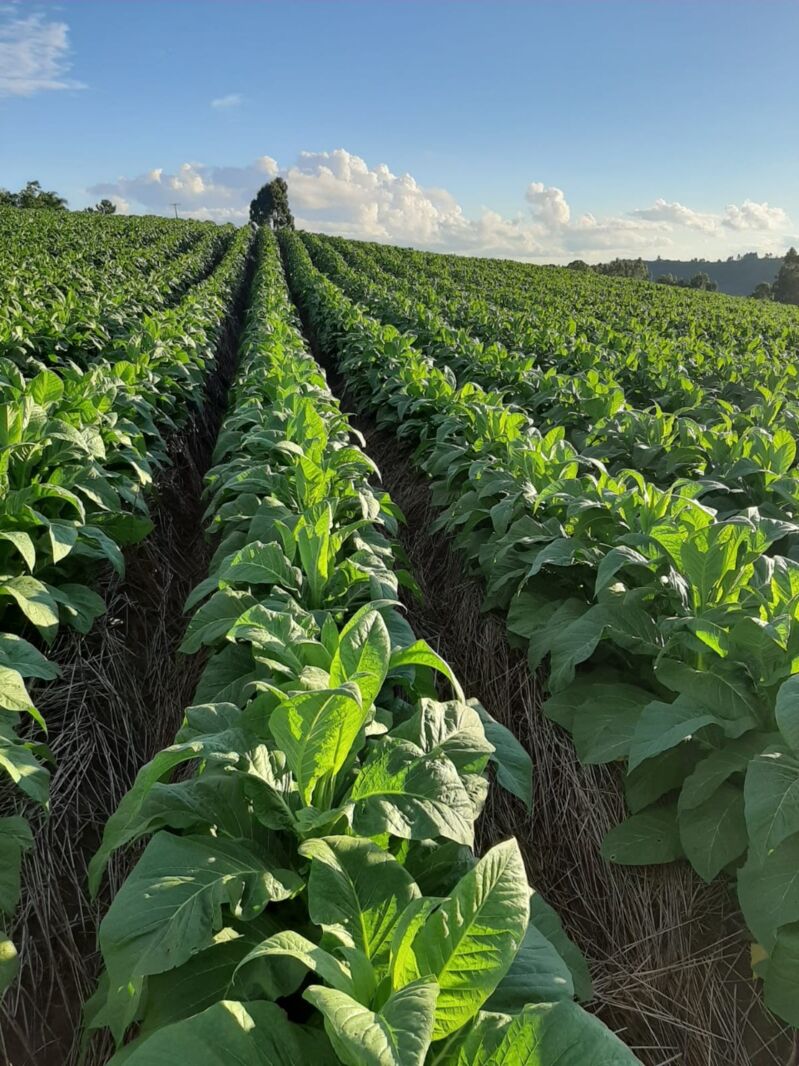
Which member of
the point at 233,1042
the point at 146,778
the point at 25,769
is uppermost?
the point at 146,778

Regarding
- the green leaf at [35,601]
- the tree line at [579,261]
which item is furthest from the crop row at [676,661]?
the tree line at [579,261]

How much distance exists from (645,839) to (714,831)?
0.27 meters

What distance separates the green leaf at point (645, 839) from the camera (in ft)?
7.40

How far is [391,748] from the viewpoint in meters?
1.53

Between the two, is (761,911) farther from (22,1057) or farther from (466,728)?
(22,1057)

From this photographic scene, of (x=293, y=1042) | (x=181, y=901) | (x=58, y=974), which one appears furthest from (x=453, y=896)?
(x=58, y=974)

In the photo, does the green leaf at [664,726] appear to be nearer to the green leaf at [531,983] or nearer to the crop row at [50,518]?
the green leaf at [531,983]

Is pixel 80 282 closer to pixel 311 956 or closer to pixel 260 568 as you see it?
pixel 260 568

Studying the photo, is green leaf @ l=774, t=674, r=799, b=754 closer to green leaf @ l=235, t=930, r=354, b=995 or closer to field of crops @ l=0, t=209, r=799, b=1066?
field of crops @ l=0, t=209, r=799, b=1066

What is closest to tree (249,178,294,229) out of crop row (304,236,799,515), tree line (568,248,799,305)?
tree line (568,248,799,305)

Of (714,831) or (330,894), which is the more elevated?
(330,894)

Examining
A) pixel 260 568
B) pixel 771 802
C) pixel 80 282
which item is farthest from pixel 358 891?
pixel 80 282

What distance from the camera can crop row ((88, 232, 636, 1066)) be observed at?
101 cm

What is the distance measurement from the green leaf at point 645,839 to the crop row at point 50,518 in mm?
1716
